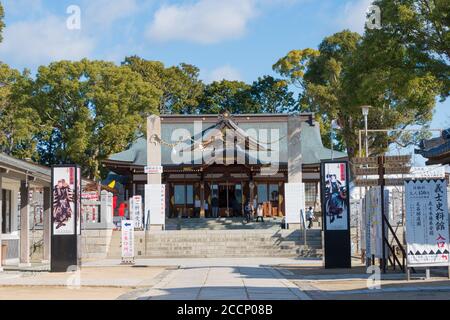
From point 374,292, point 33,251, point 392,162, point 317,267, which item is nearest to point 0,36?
point 33,251

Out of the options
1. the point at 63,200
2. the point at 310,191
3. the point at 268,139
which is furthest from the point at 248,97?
the point at 63,200

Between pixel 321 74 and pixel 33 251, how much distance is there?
23586mm

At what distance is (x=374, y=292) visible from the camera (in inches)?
523

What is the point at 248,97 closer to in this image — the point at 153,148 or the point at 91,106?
the point at 91,106

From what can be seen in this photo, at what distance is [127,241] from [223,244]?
682 cm

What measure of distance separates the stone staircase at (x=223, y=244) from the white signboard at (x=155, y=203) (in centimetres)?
106

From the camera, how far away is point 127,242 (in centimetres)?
2409

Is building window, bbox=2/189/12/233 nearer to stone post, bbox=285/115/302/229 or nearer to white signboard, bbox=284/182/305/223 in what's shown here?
white signboard, bbox=284/182/305/223

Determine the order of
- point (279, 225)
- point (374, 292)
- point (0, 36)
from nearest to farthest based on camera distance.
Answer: point (374, 292) < point (0, 36) < point (279, 225)

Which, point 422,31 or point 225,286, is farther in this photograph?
point 422,31

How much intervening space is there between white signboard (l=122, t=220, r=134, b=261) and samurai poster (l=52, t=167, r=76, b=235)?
4.46 m

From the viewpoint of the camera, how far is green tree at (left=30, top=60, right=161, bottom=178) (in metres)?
43.7

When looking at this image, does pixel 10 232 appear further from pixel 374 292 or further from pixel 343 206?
pixel 374 292
